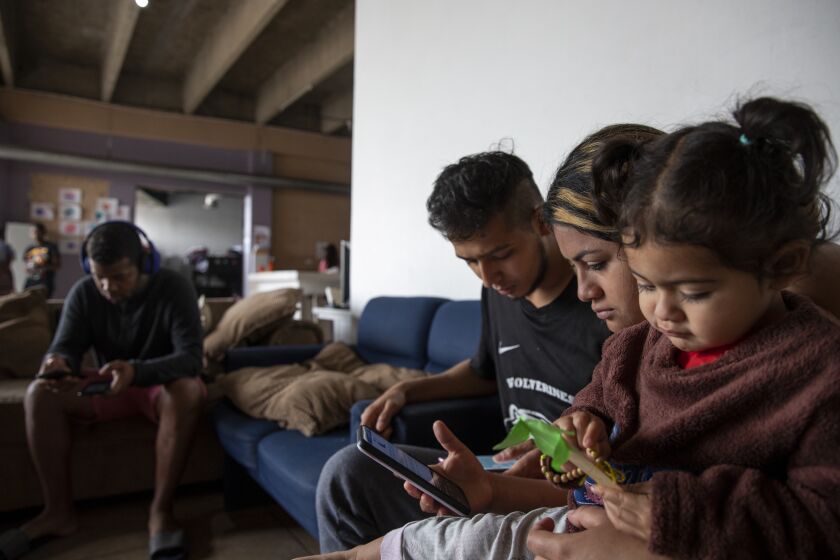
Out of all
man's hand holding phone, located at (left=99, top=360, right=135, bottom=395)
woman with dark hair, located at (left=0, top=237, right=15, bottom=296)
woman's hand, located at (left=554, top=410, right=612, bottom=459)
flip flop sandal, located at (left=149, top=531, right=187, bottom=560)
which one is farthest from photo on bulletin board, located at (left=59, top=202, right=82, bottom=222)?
woman's hand, located at (left=554, top=410, right=612, bottom=459)

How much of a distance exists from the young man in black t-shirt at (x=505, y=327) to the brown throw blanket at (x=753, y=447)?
498 mm

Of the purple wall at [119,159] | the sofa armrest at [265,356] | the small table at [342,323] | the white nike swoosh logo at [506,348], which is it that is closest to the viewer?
the white nike swoosh logo at [506,348]

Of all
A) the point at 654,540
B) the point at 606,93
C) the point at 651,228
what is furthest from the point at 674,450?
the point at 606,93

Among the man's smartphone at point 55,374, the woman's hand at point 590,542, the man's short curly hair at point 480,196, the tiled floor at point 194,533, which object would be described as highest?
the man's short curly hair at point 480,196

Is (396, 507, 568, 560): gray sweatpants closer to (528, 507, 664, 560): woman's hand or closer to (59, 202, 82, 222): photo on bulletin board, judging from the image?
(528, 507, 664, 560): woman's hand

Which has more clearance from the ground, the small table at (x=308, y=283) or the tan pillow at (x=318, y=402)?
the small table at (x=308, y=283)

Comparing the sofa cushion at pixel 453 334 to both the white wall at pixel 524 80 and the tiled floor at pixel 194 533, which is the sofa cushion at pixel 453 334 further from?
the tiled floor at pixel 194 533

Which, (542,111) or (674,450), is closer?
(674,450)

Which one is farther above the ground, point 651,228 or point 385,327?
point 651,228

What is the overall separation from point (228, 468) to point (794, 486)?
2.31m

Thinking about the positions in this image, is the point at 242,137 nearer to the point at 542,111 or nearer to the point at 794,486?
the point at 542,111

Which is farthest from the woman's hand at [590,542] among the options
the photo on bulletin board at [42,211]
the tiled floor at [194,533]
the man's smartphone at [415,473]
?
the photo on bulletin board at [42,211]

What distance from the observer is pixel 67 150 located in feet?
25.9

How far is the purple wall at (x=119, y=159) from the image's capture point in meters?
7.69
